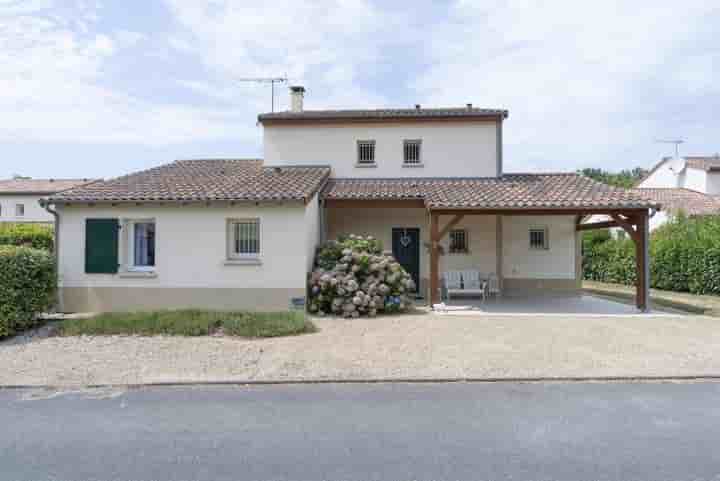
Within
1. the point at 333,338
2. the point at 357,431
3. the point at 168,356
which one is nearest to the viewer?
the point at 357,431

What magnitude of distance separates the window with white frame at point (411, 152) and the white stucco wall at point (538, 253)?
11.9ft

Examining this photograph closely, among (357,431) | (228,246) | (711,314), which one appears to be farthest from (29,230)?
(711,314)

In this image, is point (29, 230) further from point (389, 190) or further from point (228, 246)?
point (389, 190)

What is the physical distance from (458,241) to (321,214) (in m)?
4.76

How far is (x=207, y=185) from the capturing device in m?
12.2

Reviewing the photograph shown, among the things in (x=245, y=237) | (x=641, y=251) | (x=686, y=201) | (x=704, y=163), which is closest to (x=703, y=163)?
(x=704, y=163)

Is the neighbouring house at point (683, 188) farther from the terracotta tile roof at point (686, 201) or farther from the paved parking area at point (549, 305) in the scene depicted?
the paved parking area at point (549, 305)

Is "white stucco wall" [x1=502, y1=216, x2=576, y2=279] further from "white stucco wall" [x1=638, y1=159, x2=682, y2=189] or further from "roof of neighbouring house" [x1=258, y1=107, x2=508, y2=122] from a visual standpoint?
"white stucco wall" [x1=638, y1=159, x2=682, y2=189]

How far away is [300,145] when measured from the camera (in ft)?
51.3

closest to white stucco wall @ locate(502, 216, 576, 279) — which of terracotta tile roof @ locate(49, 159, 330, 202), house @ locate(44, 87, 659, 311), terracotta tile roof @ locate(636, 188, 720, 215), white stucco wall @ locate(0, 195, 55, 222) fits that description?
house @ locate(44, 87, 659, 311)

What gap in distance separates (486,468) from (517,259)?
39.6ft

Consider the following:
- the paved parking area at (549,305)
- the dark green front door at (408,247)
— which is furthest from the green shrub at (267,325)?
the dark green front door at (408,247)

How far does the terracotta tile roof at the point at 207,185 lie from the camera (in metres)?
11.1

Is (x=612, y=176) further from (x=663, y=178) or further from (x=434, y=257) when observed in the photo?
(x=434, y=257)
